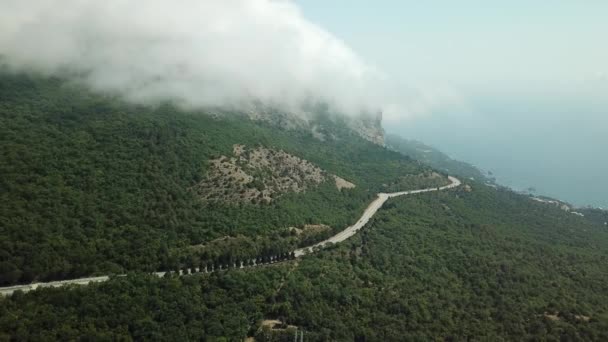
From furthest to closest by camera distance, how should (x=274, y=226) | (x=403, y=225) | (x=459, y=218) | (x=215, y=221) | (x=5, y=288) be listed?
1. (x=459, y=218)
2. (x=403, y=225)
3. (x=274, y=226)
4. (x=215, y=221)
5. (x=5, y=288)

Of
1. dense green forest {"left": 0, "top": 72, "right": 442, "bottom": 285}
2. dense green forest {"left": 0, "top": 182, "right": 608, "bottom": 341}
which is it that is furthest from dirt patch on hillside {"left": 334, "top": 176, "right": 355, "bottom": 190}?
dense green forest {"left": 0, "top": 182, "right": 608, "bottom": 341}

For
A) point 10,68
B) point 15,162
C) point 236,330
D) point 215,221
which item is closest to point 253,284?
point 236,330

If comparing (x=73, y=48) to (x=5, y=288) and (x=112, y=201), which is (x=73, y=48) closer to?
(x=112, y=201)

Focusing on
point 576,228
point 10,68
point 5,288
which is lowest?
point 5,288

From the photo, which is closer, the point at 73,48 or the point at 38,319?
the point at 38,319

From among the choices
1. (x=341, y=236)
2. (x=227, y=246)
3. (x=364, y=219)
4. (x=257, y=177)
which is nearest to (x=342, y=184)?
(x=364, y=219)

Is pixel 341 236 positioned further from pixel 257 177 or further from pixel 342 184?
pixel 342 184

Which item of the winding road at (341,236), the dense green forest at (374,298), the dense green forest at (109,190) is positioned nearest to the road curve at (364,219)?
the winding road at (341,236)

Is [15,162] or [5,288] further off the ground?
[15,162]
